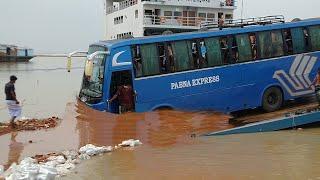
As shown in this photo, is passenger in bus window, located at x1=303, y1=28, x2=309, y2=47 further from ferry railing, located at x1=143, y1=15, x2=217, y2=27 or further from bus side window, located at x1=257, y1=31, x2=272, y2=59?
ferry railing, located at x1=143, y1=15, x2=217, y2=27

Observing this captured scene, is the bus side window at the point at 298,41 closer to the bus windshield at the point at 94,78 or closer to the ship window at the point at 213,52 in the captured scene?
the ship window at the point at 213,52

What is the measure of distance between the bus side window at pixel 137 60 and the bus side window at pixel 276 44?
13.7ft

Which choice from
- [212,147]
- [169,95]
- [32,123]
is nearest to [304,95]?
[169,95]

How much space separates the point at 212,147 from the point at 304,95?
18.9ft

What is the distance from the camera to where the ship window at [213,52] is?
14203 millimetres

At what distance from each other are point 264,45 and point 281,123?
125 inches

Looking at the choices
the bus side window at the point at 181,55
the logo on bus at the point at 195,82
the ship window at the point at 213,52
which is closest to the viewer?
the logo on bus at the point at 195,82

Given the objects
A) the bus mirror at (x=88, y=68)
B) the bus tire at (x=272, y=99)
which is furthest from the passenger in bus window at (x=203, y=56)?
the bus mirror at (x=88, y=68)

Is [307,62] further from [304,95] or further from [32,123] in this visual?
[32,123]

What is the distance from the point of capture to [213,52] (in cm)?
1427

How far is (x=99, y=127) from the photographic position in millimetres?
12188

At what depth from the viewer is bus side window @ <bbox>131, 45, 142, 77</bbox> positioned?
13289 millimetres

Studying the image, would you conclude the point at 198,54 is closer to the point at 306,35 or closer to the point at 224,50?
the point at 224,50

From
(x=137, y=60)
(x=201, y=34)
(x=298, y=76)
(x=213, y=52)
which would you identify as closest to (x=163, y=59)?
(x=137, y=60)
